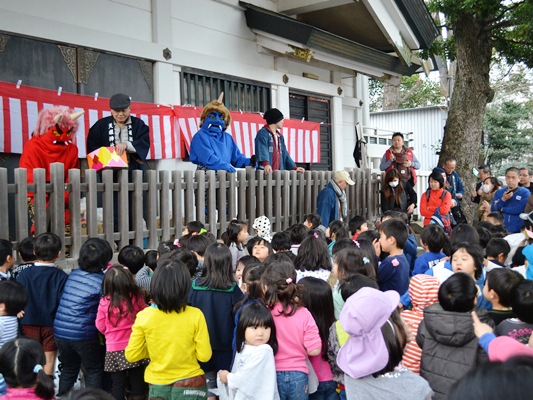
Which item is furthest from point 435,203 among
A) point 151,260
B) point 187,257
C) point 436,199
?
point 187,257

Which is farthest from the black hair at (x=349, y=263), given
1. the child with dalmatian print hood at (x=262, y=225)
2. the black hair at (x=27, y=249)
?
the child with dalmatian print hood at (x=262, y=225)

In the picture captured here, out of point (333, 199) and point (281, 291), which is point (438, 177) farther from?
point (281, 291)

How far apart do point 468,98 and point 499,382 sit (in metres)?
10.8

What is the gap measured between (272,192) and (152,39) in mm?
2726

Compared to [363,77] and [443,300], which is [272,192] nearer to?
[443,300]

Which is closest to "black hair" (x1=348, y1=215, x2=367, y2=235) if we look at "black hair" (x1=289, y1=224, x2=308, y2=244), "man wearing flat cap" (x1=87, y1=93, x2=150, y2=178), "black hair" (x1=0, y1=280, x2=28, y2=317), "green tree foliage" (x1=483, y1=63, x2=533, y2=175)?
"black hair" (x1=289, y1=224, x2=308, y2=244)

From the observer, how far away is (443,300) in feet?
9.82

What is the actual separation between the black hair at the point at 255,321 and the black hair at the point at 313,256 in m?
1.07

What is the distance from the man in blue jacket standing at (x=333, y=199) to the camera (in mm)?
7711

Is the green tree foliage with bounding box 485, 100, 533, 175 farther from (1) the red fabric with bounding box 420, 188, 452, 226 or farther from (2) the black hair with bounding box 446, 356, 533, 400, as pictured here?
(2) the black hair with bounding box 446, 356, 533, 400

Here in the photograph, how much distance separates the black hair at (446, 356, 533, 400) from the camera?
3.70ft

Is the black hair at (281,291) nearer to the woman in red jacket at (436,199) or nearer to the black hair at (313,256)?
the black hair at (313,256)

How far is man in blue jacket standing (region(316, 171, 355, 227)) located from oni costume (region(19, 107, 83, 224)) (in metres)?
3.49

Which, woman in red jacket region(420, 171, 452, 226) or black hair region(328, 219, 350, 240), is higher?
woman in red jacket region(420, 171, 452, 226)
